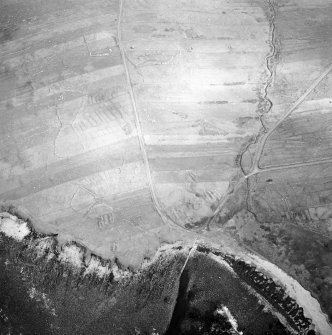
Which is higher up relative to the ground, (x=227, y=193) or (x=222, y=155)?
(x=222, y=155)

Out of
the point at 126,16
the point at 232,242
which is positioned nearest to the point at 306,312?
the point at 232,242

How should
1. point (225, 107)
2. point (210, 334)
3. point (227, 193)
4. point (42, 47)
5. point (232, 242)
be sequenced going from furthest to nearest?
1. point (42, 47)
2. point (225, 107)
3. point (227, 193)
4. point (232, 242)
5. point (210, 334)

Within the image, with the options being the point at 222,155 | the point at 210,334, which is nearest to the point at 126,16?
the point at 222,155

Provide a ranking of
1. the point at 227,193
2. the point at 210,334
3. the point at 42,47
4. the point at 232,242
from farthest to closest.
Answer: the point at 42,47, the point at 227,193, the point at 232,242, the point at 210,334

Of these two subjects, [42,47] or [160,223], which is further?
[42,47]

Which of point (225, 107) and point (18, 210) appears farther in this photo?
point (225, 107)

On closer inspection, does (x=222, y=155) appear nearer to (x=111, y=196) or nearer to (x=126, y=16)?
(x=111, y=196)

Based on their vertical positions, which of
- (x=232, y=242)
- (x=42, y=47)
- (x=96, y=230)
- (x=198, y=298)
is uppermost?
(x=42, y=47)

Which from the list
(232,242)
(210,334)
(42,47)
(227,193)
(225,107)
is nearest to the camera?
(210,334)

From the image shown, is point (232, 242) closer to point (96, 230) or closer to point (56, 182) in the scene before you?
point (96, 230)
